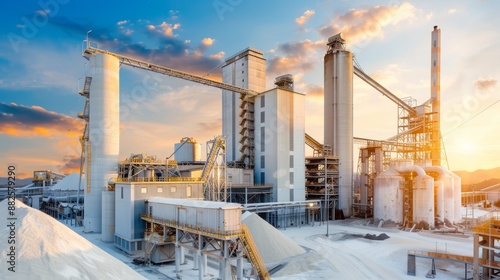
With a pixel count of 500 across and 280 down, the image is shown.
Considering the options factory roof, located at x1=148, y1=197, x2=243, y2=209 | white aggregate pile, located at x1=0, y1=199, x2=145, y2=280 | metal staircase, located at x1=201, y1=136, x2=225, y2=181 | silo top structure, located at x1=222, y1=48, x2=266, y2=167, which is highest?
silo top structure, located at x1=222, y1=48, x2=266, y2=167

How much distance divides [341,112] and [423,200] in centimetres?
2144

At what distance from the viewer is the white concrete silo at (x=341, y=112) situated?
2271 inches

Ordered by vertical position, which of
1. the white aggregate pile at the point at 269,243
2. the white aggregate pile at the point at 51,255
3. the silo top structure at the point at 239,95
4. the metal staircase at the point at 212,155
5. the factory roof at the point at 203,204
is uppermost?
the silo top structure at the point at 239,95

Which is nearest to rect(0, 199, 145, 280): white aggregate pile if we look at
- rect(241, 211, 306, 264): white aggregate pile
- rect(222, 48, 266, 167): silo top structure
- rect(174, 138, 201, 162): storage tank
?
rect(241, 211, 306, 264): white aggregate pile

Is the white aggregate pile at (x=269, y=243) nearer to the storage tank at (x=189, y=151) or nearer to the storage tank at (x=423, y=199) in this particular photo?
the storage tank at (x=423, y=199)

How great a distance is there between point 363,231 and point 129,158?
35.2 m

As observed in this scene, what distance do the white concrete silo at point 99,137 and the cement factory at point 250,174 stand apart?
132 mm

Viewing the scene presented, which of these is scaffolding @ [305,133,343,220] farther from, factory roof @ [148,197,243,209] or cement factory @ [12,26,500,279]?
factory roof @ [148,197,243,209]

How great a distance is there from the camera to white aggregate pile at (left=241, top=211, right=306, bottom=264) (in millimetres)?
26516

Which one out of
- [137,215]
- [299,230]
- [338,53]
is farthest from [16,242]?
[338,53]

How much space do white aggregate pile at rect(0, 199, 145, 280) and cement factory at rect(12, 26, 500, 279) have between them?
6.97 m

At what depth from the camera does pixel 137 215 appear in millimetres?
29953

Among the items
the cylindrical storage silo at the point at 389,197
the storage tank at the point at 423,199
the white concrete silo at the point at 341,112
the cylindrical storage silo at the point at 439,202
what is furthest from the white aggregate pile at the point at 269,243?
the white concrete silo at the point at 341,112

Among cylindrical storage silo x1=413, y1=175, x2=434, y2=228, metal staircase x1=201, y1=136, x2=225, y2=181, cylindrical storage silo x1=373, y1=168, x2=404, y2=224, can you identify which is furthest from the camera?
cylindrical storage silo x1=373, y1=168, x2=404, y2=224
